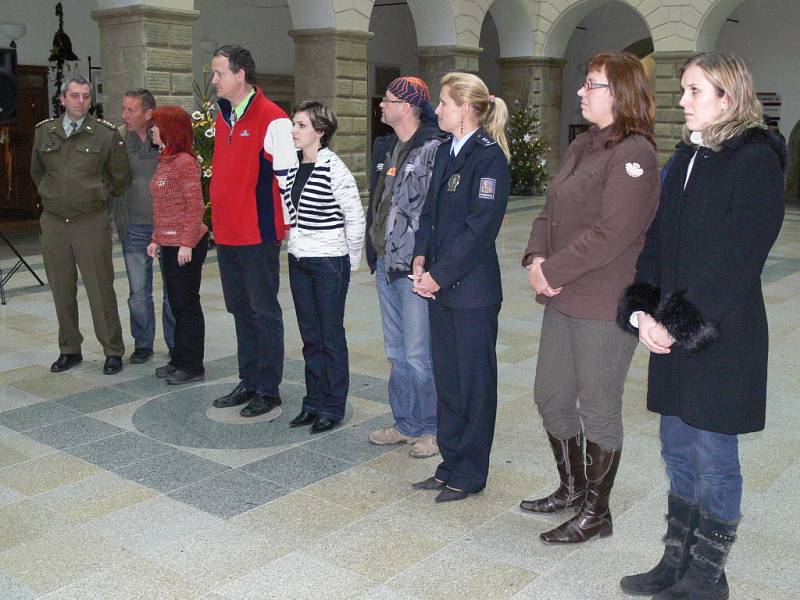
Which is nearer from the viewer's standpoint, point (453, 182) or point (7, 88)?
point (453, 182)

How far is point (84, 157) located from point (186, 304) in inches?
41.2

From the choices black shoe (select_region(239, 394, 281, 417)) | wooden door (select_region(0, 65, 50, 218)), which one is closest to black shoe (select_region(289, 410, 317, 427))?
black shoe (select_region(239, 394, 281, 417))

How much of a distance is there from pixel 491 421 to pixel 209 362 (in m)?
2.64

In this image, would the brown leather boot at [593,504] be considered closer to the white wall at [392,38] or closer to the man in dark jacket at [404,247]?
the man in dark jacket at [404,247]

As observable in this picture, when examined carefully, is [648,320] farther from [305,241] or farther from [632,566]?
[305,241]

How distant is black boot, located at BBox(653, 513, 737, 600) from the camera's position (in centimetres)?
269

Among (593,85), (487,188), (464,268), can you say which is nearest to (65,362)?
(464,268)

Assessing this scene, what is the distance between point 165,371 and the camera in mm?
5375

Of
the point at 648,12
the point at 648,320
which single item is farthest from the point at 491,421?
the point at 648,12

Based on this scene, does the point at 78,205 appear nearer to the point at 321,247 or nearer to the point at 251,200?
the point at 251,200

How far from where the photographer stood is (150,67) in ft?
34.0

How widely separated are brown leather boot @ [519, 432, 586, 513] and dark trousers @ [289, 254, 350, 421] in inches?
48.6

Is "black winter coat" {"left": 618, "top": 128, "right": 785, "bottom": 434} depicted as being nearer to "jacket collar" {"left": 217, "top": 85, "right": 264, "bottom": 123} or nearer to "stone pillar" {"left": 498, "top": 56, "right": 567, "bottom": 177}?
"jacket collar" {"left": 217, "top": 85, "right": 264, "bottom": 123}

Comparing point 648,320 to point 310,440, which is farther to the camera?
point 310,440
